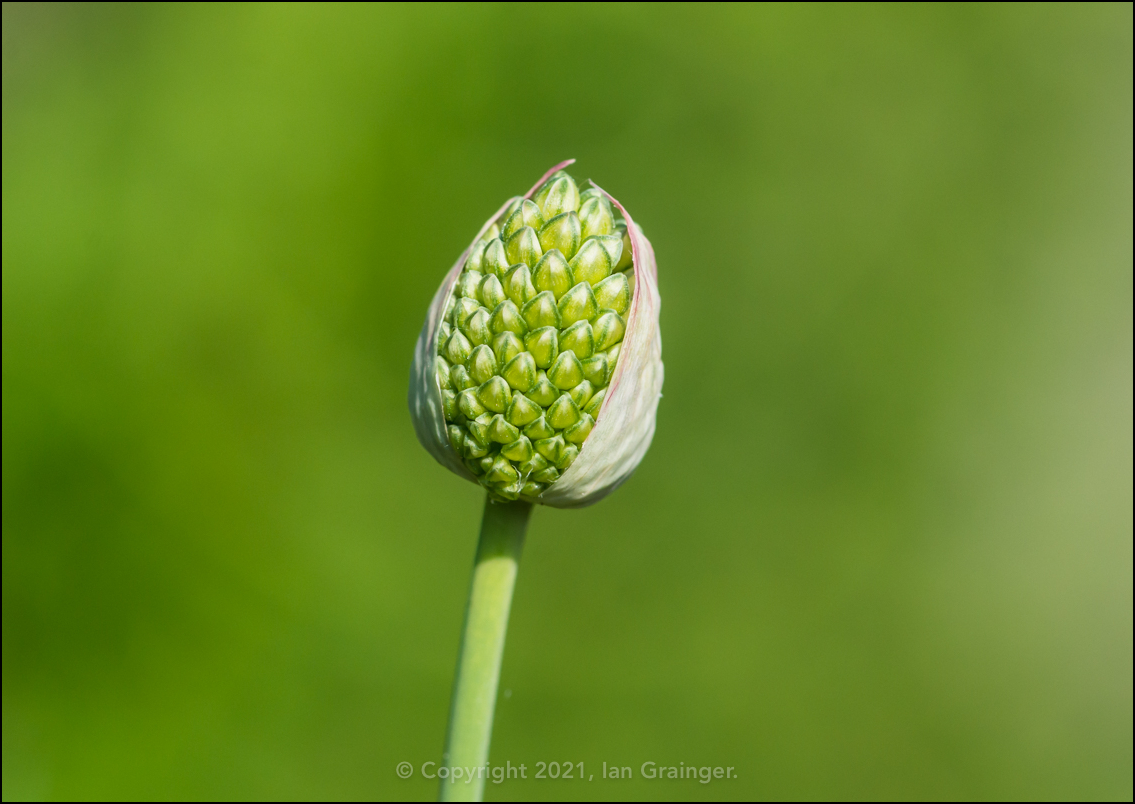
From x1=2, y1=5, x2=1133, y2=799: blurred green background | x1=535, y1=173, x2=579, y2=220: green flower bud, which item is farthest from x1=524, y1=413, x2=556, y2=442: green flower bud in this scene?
x1=2, y1=5, x2=1133, y2=799: blurred green background

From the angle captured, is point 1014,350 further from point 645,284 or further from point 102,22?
point 102,22

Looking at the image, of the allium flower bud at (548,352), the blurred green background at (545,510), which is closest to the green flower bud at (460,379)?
the allium flower bud at (548,352)

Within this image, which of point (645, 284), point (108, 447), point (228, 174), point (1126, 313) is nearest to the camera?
point (645, 284)

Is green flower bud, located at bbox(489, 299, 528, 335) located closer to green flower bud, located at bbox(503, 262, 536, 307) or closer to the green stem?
green flower bud, located at bbox(503, 262, 536, 307)

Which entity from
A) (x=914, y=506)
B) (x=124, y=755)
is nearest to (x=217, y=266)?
(x=124, y=755)

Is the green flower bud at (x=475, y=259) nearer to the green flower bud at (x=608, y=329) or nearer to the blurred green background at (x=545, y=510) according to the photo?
the green flower bud at (x=608, y=329)
